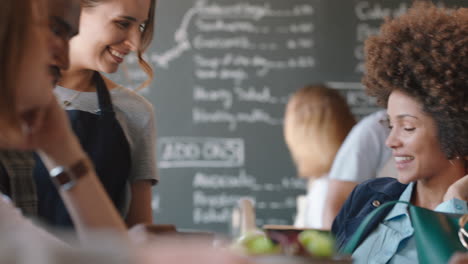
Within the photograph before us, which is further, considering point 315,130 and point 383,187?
point 315,130

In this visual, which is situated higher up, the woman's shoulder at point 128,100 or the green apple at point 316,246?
the woman's shoulder at point 128,100

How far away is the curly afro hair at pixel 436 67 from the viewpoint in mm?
2113

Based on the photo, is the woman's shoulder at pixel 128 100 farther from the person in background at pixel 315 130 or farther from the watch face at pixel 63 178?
the person in background at pixel 315 130

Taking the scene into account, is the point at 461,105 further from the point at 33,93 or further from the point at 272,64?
the point at 272,64

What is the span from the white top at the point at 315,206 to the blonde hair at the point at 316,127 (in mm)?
107

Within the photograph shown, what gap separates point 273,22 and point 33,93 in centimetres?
367

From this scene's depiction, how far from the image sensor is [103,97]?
1898 mm

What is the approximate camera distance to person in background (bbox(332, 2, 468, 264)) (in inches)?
82.6

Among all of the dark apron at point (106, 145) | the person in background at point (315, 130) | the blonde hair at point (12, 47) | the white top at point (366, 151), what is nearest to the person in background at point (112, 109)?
the dark apron at point (106, 145)

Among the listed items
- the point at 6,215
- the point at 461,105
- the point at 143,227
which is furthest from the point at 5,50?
the point at 461,105

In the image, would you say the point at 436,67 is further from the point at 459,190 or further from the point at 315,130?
the point at 315,130

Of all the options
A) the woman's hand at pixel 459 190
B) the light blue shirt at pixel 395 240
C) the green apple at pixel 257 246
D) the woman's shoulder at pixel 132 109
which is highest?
the woman's shoulder at pixel 132 109

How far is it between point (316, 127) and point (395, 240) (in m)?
1.96

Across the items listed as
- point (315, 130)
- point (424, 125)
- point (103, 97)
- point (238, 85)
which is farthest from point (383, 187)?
point (238, 85)
